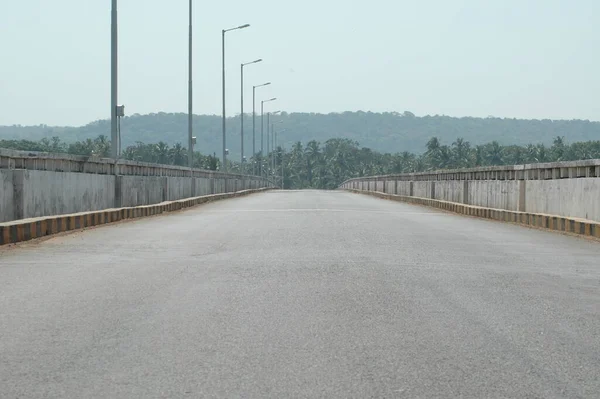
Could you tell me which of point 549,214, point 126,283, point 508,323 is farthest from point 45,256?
point 549,214

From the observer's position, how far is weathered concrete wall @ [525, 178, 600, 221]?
18.4 metres

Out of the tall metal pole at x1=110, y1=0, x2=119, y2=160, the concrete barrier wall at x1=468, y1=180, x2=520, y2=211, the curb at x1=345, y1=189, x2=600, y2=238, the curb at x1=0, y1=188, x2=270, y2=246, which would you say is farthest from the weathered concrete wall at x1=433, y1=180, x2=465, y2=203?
the tall metal pole at x1=110, y1=0, x2=119, y2=160

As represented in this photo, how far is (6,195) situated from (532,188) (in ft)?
40.2

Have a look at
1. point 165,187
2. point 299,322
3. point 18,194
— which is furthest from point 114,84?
point 299,322

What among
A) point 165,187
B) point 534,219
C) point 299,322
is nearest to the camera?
point 299,322

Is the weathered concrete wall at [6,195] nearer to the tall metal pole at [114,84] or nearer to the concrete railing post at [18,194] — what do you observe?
the concrete railing post at [18,194]

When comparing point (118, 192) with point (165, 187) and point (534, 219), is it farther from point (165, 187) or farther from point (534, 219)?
point (534, 219)

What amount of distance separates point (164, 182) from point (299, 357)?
26.9 meters

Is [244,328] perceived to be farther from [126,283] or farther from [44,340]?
[126,283]

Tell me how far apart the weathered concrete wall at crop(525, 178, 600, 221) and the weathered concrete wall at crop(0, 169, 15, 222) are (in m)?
10.6

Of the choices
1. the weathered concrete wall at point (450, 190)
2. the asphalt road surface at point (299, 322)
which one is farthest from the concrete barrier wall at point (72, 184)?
the weathered concrete wall at point (450, 190)

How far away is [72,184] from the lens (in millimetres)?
20578

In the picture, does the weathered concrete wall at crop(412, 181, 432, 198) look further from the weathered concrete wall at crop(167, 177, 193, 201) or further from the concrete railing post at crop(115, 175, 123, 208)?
the concrete railing post at crop(115, 175, 123, 208)

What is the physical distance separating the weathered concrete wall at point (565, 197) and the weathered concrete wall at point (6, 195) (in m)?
10.6
